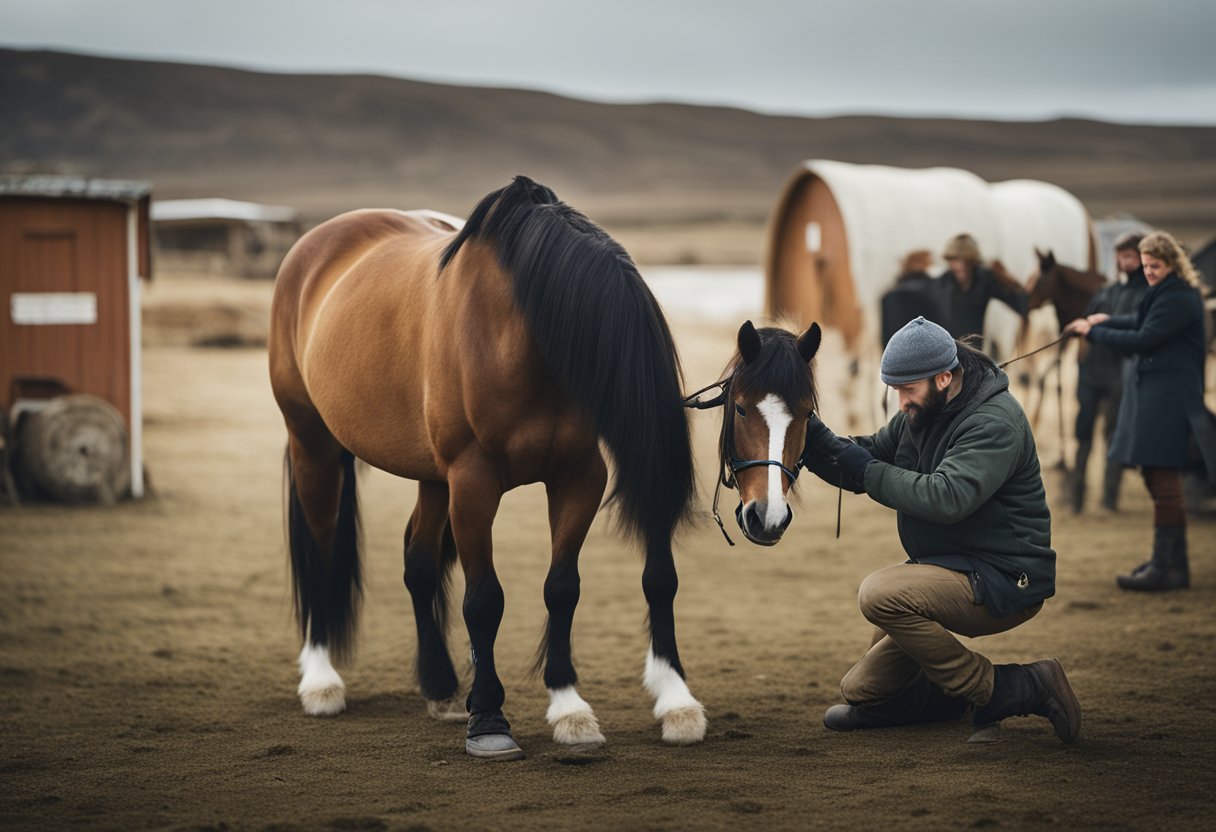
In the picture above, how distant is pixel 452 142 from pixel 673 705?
95.3m

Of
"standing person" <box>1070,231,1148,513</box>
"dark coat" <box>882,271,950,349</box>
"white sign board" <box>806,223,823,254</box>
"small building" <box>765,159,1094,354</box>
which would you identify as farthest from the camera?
"white sign board" <box>806,223,823,254</box>

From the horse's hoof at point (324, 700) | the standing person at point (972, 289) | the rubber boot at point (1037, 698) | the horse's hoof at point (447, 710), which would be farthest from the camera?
the standing person at point (972, 289)

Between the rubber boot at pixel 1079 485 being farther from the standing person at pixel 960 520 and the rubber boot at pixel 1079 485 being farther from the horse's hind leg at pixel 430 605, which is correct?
the horse's hind leg at pixel 430 605

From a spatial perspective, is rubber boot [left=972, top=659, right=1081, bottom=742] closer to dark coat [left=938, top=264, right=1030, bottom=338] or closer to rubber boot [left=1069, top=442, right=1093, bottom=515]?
dark coat [left=938, top=264, right=1030, bottom=338]

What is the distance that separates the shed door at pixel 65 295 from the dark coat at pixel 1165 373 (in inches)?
310

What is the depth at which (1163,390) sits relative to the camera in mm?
6203

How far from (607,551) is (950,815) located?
5389 millimetres

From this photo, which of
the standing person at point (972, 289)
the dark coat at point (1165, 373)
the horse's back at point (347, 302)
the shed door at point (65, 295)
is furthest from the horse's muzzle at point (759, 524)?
the shed door at point (65, 295)

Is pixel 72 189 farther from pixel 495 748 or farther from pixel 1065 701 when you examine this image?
pixel 1065 701

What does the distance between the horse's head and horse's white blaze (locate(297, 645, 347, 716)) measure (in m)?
1.96

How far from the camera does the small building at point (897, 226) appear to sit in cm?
1223

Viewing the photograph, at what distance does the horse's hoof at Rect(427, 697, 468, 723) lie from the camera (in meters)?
4.27

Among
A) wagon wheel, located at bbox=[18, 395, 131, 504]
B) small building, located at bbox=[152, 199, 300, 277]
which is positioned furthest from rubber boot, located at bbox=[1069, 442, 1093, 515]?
small building, located at bbox=[152, 199, 300, 277]

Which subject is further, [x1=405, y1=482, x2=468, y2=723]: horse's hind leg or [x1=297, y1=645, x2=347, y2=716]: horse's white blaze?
[x1=297, y1=645, x2=347, y2=716]: horse's white blaze
